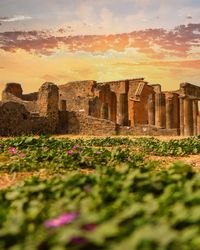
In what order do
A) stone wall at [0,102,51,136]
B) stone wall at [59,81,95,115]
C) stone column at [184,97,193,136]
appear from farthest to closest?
stone wall at [59,81,95,115]
stone column at [184,97,193,136]
stone wall at [0,102,51,136]

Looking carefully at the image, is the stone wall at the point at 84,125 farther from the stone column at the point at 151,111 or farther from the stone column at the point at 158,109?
the stone column at the point at 151,111

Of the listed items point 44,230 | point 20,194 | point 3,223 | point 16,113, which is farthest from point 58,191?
point 16,113

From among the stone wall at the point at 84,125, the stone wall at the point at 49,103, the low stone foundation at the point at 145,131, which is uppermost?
the stone wall at the point at 49,103

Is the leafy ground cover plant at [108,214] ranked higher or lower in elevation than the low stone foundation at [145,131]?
higher

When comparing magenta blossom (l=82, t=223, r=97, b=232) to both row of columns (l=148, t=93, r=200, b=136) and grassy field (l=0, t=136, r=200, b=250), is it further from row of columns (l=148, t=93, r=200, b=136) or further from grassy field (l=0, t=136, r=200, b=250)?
row of columns (l=148, t=93, r=200, b=136)

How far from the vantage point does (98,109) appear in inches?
1636

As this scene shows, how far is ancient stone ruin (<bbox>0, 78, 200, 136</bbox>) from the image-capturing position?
29.1m

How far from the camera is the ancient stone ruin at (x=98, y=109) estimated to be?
2908cm

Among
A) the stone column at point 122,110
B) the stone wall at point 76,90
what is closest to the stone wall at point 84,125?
the stone column at point 122,110

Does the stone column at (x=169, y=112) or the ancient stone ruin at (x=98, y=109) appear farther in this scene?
the stone column at (x=169, y=112)

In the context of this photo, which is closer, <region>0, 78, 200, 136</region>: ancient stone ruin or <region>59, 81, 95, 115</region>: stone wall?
<region>0, 78, 200, 136</region>: ancient stone ruin

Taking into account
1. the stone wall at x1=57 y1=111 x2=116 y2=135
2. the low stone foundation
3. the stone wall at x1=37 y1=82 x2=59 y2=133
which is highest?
the stone wall at x1=37 y1=82 x2=59 y2=133

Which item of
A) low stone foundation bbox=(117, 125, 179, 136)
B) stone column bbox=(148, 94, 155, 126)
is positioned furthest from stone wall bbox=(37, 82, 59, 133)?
stone column bbox=(148, 94, 155, 126)

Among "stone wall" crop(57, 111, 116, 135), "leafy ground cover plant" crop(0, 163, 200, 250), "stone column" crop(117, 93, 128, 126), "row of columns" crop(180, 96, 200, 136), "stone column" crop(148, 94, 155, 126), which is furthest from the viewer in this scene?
"stone column" crop(148, 94, 155, 126)
